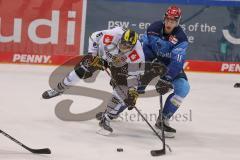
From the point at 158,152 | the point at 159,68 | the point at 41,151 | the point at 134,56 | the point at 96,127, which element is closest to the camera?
the point at 41,151

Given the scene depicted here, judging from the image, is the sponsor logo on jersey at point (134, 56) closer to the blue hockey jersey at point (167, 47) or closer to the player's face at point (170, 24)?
the blue hockey jersey at point (167, 47)

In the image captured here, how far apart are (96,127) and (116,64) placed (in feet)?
2.72

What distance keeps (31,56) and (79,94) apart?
215cm

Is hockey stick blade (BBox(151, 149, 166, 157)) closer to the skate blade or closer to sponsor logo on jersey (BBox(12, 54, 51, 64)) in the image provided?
the skate blade

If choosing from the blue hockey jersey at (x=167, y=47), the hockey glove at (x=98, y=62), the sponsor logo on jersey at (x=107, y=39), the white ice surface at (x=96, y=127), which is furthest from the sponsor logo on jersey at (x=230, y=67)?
the sponsor logo on jersey at (x=107, y=39)

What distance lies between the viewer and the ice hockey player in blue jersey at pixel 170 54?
277 inches

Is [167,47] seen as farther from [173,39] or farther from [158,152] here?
[158,152]

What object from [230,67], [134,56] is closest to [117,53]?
[134,56]

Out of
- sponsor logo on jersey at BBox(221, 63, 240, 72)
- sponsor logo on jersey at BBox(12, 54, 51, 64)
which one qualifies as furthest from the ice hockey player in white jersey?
sponsor logo on jersey at BBox(221, 63, 240, 72)

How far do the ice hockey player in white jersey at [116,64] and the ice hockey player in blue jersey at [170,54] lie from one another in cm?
32

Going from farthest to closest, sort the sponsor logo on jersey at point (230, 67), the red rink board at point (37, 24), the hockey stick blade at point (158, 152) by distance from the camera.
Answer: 1. the sponsor logo on jersey at point (230, 67)
2. the red rink board at point (37, 24)
3. the hockey stick blade at point (158, 152)

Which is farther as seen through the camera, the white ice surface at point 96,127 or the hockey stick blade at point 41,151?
the white ice surface at point 96,127

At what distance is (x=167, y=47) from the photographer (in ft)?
24.1

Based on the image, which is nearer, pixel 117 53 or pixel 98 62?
pixel 117 53
